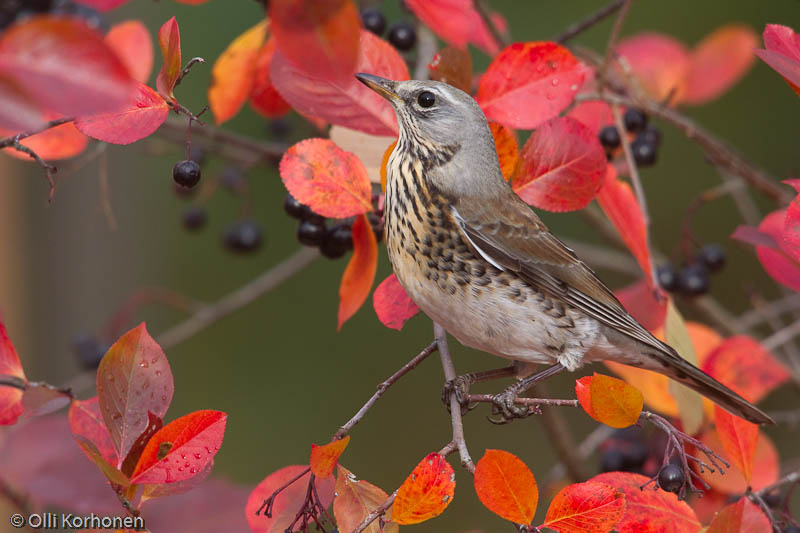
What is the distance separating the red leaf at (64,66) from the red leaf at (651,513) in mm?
930

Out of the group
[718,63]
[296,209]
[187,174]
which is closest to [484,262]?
[296,209]

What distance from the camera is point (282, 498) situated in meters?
1.29

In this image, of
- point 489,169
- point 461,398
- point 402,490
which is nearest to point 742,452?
point 461,398

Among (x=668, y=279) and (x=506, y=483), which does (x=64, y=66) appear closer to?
(x=506, y=483)

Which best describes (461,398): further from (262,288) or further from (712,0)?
(712,0)

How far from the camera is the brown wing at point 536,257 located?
1.78 meters

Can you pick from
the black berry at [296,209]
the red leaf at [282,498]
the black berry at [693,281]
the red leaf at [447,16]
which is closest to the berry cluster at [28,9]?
the black berry at [296,209]

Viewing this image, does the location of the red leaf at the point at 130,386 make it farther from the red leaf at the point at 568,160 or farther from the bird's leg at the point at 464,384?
the red leaf at the point at 568,160

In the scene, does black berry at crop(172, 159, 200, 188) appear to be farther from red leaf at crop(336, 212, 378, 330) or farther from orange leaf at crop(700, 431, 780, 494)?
orange leaf at crop(700, 431, 780, 494)

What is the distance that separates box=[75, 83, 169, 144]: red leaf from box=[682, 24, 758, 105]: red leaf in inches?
72.2

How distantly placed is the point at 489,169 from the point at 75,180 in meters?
2.52

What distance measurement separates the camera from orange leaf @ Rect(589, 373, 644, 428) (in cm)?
120

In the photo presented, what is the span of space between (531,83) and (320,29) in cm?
82

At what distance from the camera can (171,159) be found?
422 cm
